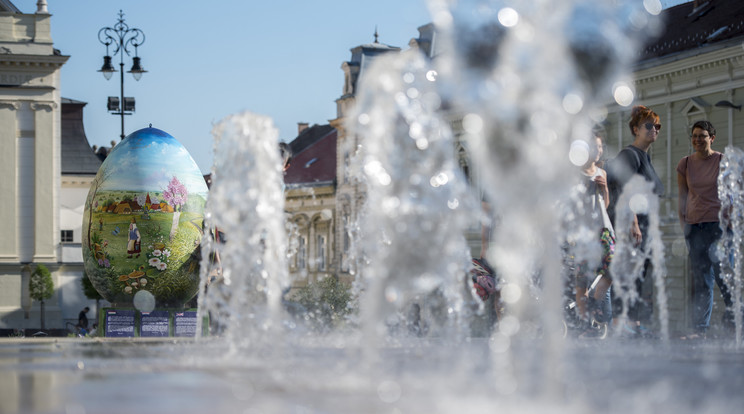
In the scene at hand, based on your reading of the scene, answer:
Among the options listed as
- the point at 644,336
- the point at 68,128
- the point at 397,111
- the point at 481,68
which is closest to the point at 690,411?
the point at 481,68

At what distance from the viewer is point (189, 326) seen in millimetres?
12633

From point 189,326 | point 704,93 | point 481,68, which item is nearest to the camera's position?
point 481,68

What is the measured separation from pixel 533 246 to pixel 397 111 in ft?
10.2

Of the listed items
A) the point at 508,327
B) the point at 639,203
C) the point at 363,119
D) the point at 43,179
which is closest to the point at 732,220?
the point at 639,203

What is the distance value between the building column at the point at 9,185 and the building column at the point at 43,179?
26.1 inches

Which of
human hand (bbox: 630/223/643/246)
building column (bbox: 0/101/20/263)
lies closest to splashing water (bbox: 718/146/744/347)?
human hand (bbox: 630/223/643/246)

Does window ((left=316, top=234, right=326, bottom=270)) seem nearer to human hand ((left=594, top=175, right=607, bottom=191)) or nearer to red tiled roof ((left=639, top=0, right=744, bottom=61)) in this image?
red tiled roof ((left=639, top=0, right=744, bottom=61))

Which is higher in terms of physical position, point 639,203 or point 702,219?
point 639,203

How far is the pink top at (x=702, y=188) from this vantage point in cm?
905

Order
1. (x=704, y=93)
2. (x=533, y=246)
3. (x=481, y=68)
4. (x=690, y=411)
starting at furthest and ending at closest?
1. (x=704, y=93)
2. (x=533, y=246)
3. (x=481, y=68)
4. (x=690, y=411)

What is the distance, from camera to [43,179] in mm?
41156

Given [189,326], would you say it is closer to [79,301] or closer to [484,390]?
[484,390]

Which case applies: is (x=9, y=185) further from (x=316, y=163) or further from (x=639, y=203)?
(x=639, y=203)

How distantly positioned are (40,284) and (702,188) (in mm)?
32814
